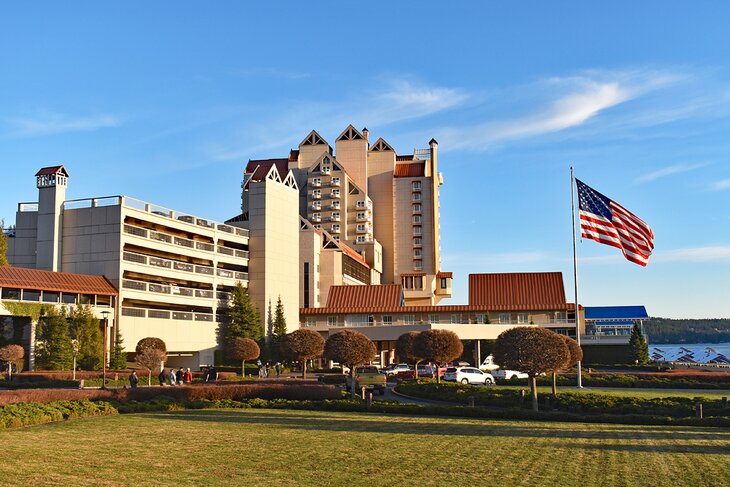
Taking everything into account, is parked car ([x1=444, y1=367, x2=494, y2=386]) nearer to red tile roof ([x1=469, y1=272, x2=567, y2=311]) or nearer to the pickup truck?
the pickup truck

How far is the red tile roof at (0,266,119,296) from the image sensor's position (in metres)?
63.2

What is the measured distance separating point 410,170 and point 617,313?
49.2 metres

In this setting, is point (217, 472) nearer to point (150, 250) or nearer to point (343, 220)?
point (150, 250)

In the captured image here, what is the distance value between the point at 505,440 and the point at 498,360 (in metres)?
14.6

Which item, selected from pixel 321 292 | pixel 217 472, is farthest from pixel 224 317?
pixel 217 472

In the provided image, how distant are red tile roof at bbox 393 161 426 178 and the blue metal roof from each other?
141ft

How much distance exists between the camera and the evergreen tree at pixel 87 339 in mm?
64938

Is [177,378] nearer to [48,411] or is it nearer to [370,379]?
[370,379]

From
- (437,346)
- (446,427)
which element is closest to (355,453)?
(446,427)

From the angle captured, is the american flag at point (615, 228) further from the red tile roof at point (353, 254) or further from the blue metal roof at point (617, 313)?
the blue metal roof at point (617, 313)

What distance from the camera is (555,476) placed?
1783 centimetres

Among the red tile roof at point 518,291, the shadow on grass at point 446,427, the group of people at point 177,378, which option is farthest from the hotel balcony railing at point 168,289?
the shadow on grass at point 446,427

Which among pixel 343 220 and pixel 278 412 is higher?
pixel 343 220

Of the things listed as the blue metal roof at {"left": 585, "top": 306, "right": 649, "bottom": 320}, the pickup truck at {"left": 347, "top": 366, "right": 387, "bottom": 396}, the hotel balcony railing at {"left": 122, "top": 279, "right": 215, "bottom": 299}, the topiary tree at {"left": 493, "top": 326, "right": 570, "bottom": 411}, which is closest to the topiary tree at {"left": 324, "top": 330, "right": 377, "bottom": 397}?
the pickup truck at {"left": 347, "top": 366, "right": 387, "bottom": 396}
